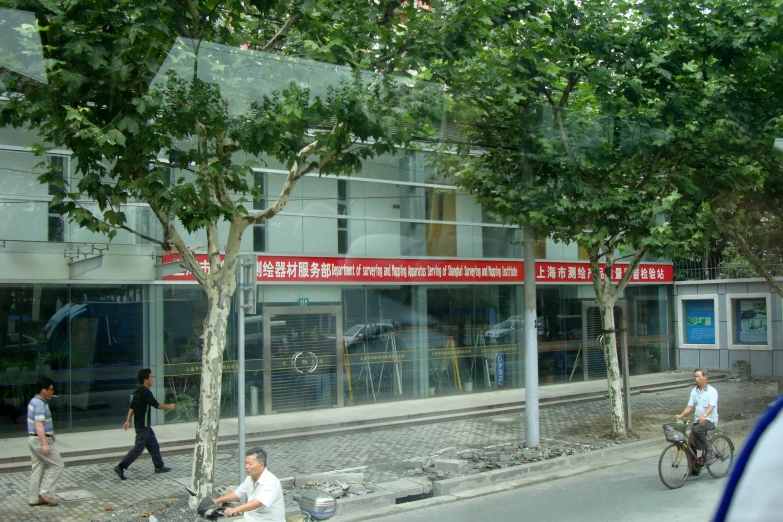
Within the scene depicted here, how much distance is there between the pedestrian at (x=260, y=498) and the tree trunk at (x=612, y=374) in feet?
27.2

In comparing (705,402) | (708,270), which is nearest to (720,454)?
(705,402)

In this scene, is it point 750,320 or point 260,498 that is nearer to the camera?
point 260,498

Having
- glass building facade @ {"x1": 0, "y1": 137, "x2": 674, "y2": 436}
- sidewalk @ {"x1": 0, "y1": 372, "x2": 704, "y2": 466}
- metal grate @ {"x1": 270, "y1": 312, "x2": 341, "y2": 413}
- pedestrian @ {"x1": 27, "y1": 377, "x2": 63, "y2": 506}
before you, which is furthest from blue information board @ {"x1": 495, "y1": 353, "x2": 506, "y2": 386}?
pedestrian @ {"x1": 27, "y1": 377, "x2": 63, "y2": 506}

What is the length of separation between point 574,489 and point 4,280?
976 centimetres

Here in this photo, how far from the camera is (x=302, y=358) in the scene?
15.7 meters

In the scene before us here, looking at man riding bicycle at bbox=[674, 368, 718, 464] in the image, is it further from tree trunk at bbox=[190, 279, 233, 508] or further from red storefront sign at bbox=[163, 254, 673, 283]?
red storefront sign at bbox=[163, 254, 673, 283]

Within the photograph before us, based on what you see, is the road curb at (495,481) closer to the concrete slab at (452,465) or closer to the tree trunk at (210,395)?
the concrete slab at (452,465)

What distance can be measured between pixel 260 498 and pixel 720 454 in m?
6.64

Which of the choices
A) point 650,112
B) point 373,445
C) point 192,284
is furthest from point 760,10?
point 192,284

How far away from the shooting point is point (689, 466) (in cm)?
952

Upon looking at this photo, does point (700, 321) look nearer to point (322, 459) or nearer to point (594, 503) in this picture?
point (322, 459)

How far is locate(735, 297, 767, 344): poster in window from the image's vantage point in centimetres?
2161

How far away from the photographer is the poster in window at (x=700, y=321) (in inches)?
886

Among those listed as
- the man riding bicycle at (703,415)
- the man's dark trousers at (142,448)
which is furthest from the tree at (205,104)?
the man riding bicycle at (703,415)
